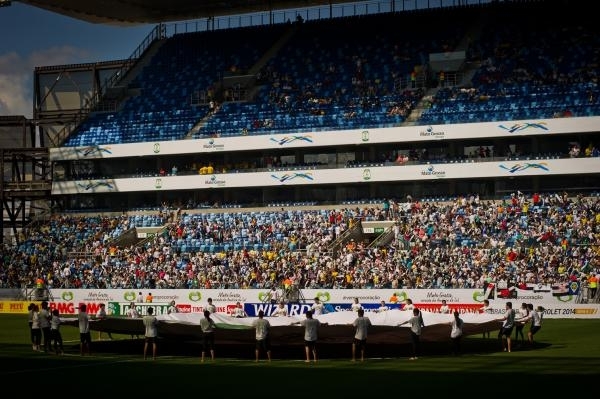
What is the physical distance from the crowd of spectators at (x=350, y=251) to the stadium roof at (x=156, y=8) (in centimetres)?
1973

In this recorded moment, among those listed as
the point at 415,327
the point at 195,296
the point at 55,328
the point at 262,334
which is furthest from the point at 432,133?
the point at 55,328

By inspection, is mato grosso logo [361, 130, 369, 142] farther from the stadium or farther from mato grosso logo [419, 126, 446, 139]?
mato grosso logo [419, 126, 446, 139]

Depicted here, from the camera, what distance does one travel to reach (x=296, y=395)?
21.8 metres

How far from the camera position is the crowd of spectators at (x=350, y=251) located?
53.1 metres

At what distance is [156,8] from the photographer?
82.1 meters

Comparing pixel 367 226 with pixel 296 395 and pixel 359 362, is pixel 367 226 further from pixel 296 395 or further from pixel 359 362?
pixel 296 395

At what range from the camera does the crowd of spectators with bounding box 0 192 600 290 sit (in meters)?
53.1

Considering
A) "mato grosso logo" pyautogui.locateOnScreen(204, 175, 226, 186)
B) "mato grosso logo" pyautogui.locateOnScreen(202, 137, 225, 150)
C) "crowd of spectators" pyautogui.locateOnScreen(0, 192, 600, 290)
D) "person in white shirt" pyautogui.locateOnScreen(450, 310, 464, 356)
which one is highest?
"mato grosso logo" pyautogui.locateOnScreen(202, 137, 225, 150)

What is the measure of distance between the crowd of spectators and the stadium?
0.16 metres

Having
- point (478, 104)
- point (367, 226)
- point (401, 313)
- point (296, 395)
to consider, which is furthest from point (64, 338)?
point (478, 104)

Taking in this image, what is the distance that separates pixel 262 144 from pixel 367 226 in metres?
11.2

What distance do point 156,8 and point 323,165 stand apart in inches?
985

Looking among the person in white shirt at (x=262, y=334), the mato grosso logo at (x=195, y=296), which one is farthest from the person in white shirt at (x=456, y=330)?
the mato grosso logo at (x=195, y=296)

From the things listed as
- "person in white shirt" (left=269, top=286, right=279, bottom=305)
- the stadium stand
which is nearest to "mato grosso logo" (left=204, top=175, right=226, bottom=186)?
the stadium stand
